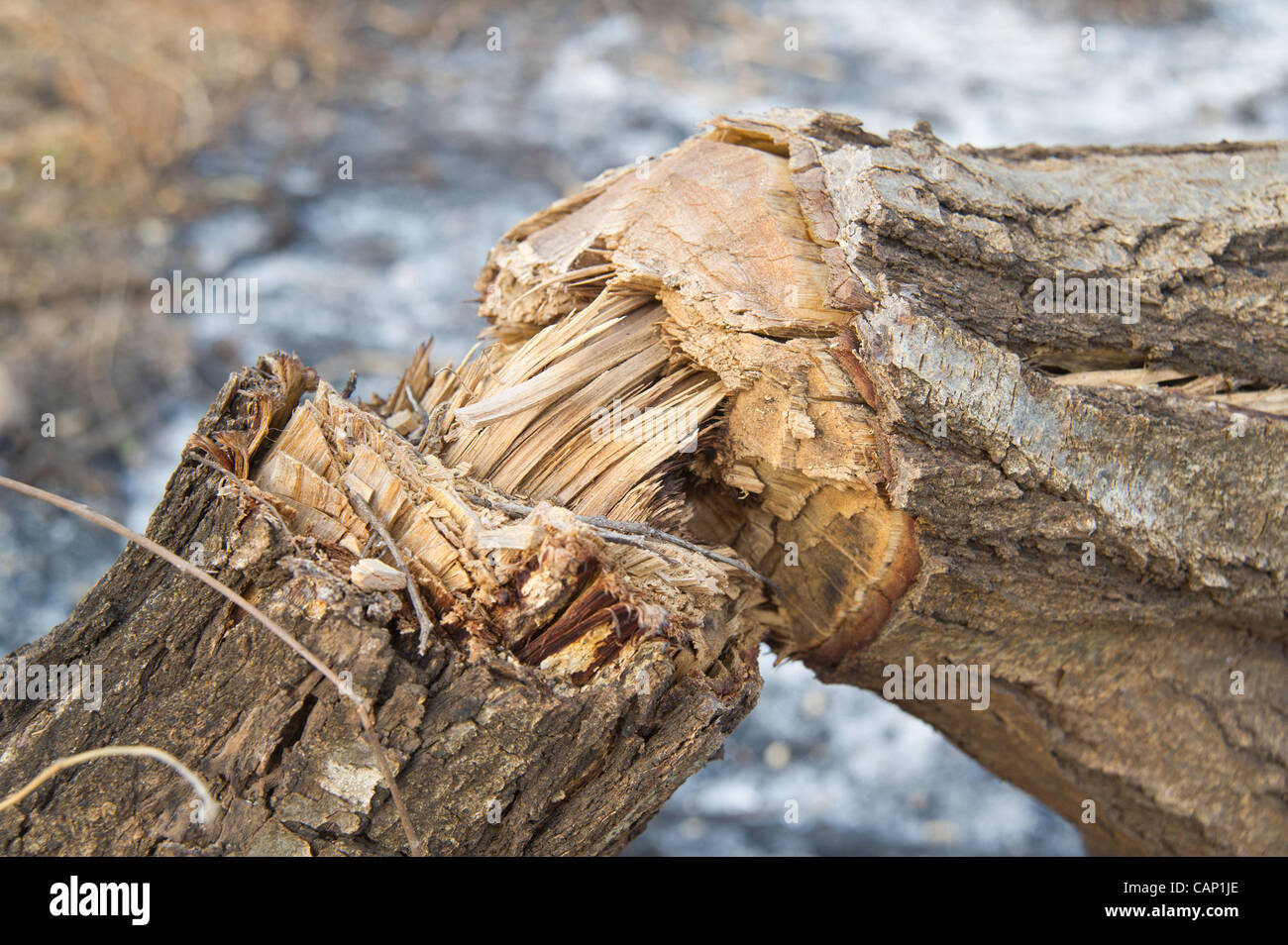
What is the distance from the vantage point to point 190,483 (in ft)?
4.48

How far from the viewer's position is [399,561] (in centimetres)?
131

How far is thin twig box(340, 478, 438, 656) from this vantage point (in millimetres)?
1257

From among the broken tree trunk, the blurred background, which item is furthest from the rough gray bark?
the blurred background

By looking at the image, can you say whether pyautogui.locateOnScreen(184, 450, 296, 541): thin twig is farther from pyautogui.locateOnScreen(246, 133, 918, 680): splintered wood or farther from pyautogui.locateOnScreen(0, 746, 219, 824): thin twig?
pyautogui.locateOnScreen(0, 746, 219, 824): thin twig

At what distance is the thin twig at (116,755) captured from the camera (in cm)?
121

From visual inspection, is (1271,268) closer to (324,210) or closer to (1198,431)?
(1198,431)

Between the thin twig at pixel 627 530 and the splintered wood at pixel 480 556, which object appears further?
the thin twig at pixel 627 530

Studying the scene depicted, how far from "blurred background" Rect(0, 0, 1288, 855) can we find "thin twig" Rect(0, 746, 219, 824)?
1906mm

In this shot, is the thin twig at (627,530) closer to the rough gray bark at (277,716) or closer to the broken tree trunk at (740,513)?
the broken tree trunk at (740,513)

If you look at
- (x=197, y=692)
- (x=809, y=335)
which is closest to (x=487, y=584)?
(x=197, y=692)

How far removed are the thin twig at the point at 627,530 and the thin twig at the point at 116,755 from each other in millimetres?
590

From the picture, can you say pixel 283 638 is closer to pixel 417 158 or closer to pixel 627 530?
pixel 627 530

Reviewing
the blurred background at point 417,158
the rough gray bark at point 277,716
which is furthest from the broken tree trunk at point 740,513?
the blurred background at point 417,158

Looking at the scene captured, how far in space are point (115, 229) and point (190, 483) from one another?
3324 millimetres
